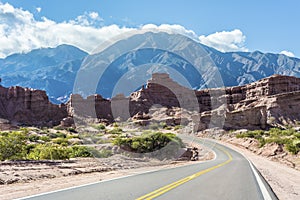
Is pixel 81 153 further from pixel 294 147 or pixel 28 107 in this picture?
pixel 28 107

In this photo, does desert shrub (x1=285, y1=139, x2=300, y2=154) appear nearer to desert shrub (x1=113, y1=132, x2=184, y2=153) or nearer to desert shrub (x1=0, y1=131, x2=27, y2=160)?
desert shrub (x1=113, y1=132, x2=184, y2=153)

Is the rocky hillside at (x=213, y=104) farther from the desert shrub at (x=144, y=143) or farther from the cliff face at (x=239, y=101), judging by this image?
the desert shrub at (x=144, y=143)

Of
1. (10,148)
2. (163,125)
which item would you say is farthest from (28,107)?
(10,148)

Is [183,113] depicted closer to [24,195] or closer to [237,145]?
[237,145]

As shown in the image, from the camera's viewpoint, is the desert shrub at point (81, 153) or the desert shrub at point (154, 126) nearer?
the desert shrub at point (81, 153)

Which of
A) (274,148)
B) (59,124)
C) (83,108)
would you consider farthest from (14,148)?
(83,108)

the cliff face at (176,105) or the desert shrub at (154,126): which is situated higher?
the cliff face at (176,105)

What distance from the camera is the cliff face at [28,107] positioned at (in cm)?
9394

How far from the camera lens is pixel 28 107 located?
9762 centimetres

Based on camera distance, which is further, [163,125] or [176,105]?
[176,105]

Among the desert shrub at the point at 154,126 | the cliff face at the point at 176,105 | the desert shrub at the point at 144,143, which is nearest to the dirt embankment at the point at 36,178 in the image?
the desert shrub at the point at 144,143

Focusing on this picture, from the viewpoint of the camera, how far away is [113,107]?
108 meters

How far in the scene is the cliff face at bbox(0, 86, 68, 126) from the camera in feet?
308

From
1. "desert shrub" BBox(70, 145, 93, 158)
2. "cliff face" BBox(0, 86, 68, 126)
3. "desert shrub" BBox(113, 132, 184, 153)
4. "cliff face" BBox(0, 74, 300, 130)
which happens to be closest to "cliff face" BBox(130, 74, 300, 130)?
"cliff face" BBox(0, 74, 300, 130)
